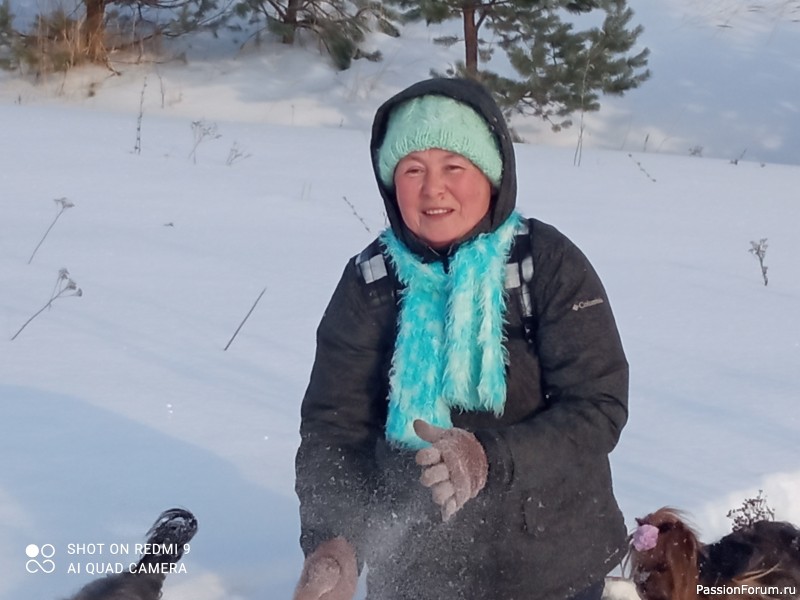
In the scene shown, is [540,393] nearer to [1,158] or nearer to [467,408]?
[467,408]

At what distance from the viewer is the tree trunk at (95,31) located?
38.8ft

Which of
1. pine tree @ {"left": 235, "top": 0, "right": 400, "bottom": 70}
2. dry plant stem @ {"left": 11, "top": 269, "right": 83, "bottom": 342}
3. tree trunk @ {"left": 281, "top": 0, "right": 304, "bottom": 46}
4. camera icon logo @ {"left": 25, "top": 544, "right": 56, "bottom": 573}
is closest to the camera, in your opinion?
camera icon logo @ {"left": 25, "top": 544, "right": 56, "bottom": 573}

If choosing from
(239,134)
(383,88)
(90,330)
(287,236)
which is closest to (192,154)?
(239,134)

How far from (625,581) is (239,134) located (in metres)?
6.01

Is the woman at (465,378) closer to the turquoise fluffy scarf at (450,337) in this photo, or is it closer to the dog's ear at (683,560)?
the turquoise fluffy scarf at (450,337)

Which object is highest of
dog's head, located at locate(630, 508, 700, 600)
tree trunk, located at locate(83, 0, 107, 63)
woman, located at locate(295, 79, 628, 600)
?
woman, located at locate(295, 79, 628, 600)

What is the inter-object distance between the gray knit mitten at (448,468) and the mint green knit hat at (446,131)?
0.53 metres

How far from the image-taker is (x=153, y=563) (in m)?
2.23

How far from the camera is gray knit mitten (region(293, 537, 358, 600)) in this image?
193 cm

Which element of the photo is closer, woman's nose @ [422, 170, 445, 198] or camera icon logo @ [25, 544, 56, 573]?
woman's nose @ [422, 170, 445, 198]

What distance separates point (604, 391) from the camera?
6.34ft

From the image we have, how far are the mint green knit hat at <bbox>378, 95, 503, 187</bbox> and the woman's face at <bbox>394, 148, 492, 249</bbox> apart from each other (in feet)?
0.07

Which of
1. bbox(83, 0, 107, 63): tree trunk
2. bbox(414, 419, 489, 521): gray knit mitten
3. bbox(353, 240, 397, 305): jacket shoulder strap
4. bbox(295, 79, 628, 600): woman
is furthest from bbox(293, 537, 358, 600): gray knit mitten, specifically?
bbox(83, 0, 107, 63): tree trunk

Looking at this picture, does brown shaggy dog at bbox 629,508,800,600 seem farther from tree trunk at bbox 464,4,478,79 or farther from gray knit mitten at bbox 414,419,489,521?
tree trunk at bbox 464,4,478,79
